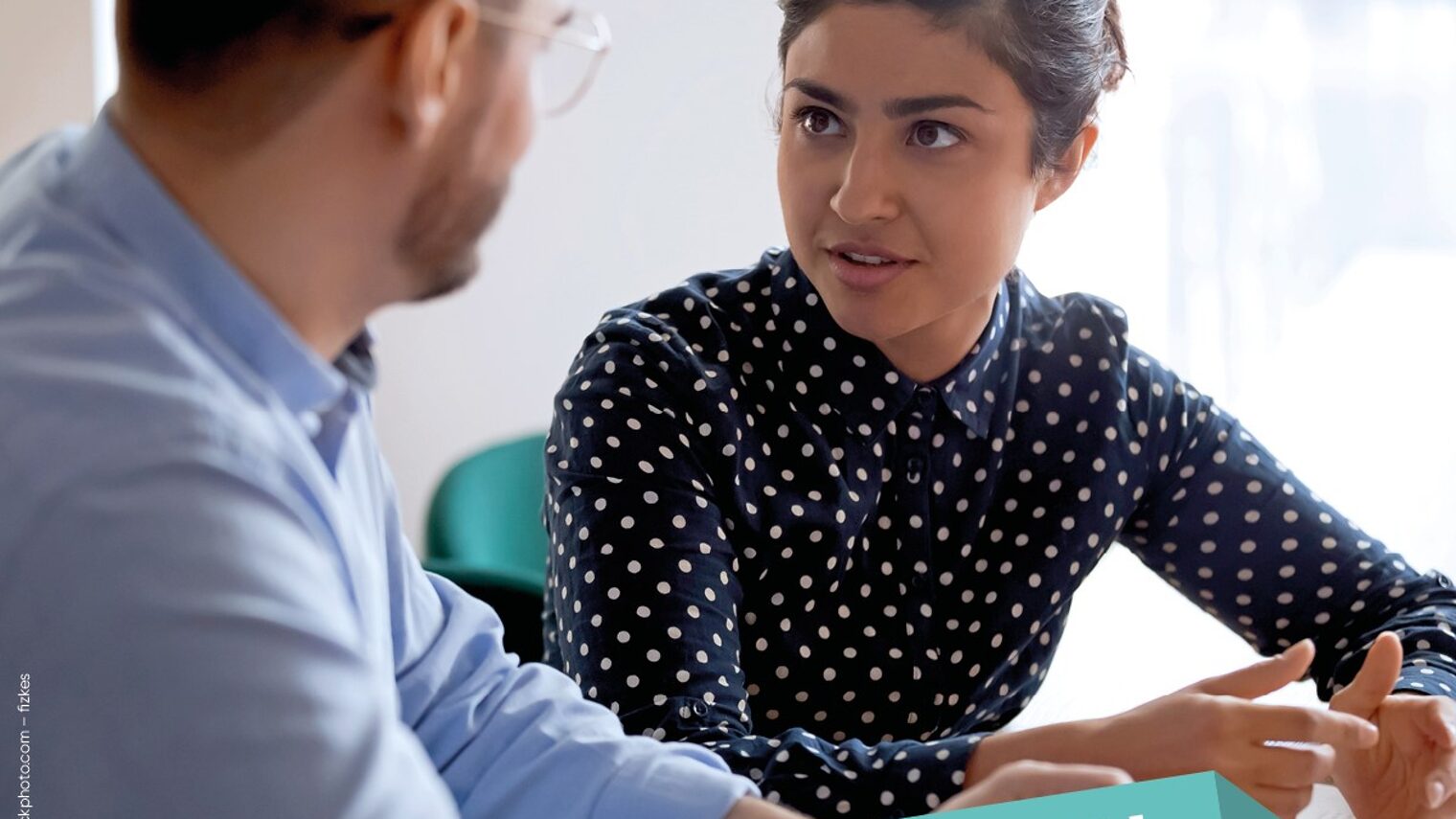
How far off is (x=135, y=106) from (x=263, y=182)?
0.26ft

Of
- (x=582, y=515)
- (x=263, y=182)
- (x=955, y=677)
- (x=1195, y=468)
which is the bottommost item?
(x=955, y=677)

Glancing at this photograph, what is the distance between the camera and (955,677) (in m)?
1.39

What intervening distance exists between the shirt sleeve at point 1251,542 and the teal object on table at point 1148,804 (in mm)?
439

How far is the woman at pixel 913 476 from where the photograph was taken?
1.18 metres

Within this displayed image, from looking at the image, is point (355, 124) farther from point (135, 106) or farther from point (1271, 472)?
point (1271, 472)

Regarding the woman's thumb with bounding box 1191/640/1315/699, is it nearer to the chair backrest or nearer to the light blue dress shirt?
the light blue dress shirt

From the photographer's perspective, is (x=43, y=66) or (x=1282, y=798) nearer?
(x=1282, y=798)

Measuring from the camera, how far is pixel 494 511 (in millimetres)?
2182

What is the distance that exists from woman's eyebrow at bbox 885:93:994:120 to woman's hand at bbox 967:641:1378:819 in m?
0.52

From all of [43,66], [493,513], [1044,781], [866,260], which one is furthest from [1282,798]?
[43,66]

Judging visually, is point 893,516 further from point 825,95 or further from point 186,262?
point 186,262

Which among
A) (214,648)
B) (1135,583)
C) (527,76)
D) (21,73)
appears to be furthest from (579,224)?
(214,648)

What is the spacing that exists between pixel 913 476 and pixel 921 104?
33 centimetres

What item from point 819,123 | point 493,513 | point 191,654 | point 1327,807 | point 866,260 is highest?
point 819,123
